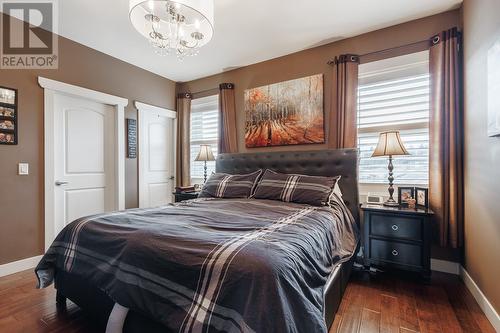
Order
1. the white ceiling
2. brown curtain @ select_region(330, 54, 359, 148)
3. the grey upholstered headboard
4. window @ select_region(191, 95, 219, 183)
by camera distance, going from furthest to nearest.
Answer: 1. window @ select_region(191, 95, 219, 183)
2. brown curtain @ select_region(330, 54, 359, 148)
3. the grey upholstered headboard
4. the white ceiling

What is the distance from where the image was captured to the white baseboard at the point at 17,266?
244 cm

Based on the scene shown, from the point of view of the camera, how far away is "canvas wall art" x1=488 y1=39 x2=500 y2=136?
1.49 m

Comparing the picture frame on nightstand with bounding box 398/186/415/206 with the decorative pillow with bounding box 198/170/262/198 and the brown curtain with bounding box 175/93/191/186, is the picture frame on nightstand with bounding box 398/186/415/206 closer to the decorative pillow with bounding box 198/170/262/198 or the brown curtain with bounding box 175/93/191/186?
the decorative pillow with bounding box 198/170/262/198

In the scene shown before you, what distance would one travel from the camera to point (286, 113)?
3.27 metres

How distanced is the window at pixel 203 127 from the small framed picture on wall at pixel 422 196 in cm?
278

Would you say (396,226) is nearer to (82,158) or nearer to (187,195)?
(187,195)

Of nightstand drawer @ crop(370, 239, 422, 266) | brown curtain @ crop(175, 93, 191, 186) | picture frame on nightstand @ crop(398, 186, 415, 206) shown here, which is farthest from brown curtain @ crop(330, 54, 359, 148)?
brown curtain @ crop(175, 93, 191, 186)

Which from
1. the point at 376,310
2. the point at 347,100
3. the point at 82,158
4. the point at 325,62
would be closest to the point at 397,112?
the point at 347,100

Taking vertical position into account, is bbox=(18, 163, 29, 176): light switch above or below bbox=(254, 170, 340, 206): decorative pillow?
above

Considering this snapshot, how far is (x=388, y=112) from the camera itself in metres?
2.71

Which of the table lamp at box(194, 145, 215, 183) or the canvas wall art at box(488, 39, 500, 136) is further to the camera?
the table lamp at box(194, 145, 215, 183)

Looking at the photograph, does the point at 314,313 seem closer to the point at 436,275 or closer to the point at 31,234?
the point at 436,275

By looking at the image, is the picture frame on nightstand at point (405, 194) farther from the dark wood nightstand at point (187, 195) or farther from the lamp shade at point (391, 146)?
the dark wood nightstand at point (187, 195)

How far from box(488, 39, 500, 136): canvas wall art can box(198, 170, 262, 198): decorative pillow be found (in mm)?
2108
